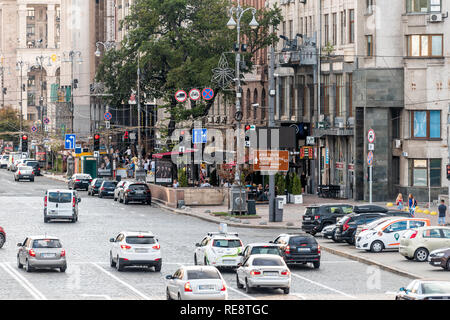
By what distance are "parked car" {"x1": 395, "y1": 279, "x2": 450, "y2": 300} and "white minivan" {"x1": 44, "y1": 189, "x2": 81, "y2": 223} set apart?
3506 centimetres

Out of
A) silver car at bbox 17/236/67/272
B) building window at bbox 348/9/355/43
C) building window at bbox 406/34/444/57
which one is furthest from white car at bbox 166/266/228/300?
building window at bbox 348/9/355/43

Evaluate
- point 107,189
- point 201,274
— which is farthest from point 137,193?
point 201,274

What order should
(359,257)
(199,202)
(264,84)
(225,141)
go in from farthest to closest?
(225,141) < (264,84) < (199,202) < (359,257)

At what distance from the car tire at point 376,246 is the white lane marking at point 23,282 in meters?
15.6

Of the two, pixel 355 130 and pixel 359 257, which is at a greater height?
pixel 355 130

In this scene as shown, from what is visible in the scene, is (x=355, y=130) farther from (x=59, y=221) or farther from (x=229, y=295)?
(x=229, y=295)

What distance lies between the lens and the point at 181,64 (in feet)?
277

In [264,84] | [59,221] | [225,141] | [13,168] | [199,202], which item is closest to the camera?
[59,221]

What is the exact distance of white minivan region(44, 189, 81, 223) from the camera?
201 feet

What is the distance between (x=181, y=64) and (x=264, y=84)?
12963 millimetres

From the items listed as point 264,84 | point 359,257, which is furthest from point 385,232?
point 264,84

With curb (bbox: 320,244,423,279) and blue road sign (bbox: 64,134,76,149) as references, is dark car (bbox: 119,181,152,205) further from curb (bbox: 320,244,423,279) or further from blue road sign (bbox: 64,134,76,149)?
curb (bbox: 320,244,423,279)

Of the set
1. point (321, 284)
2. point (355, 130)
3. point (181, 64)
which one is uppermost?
point (181, 64)
